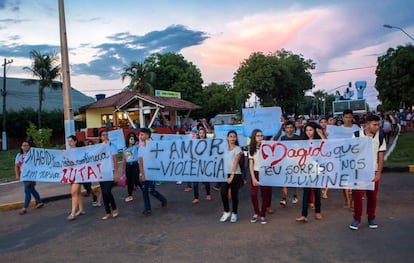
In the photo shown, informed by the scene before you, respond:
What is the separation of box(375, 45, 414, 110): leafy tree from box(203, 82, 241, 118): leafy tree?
19258mm

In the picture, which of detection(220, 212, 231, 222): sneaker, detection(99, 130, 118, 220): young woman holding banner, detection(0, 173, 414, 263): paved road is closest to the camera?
detection(0, 173, 414, 263): paved road

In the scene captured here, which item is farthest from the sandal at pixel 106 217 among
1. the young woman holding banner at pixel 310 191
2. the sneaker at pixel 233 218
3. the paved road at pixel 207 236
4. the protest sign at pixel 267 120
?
the protest sign at pixel 267 120

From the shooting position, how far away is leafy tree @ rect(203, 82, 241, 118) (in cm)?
5355

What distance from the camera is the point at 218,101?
2122 inches

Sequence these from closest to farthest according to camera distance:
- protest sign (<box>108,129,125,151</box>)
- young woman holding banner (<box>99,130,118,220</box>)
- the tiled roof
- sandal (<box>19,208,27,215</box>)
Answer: young woman holding banner (<box>99,130,118,220</box>) < sandal (<box>19,208,27,215</box>) < protest sign (<box>108,129,125,151</box>) < the tiled roof

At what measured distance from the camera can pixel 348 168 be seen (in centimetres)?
603

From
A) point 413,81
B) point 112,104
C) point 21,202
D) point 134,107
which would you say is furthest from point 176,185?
point 413,81

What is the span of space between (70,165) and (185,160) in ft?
8.27

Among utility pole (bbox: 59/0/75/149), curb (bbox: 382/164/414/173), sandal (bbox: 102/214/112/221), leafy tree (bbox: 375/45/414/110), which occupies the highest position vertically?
leafy tree (bbox: 375/45/414/110)

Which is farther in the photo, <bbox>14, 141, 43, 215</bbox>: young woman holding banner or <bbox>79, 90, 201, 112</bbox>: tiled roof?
<bbox>79, 90, 201, 112</bbox>: tiled roof

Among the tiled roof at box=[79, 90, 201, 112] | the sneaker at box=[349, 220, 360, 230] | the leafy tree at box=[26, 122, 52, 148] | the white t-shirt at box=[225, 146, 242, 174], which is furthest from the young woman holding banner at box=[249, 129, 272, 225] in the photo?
the tiled roof at box=[79, 90, 201, 112]

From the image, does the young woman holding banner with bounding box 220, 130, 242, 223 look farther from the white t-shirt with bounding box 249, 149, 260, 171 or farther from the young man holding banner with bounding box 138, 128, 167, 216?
the young man holding banner with bounding box 138, 128, 167, 216

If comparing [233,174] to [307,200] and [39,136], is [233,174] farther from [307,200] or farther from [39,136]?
[39,136]

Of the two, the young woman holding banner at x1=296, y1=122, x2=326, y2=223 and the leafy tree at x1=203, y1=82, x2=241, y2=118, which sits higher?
the leafy tree at x1=203, y1=82, x2=241, y2=118
